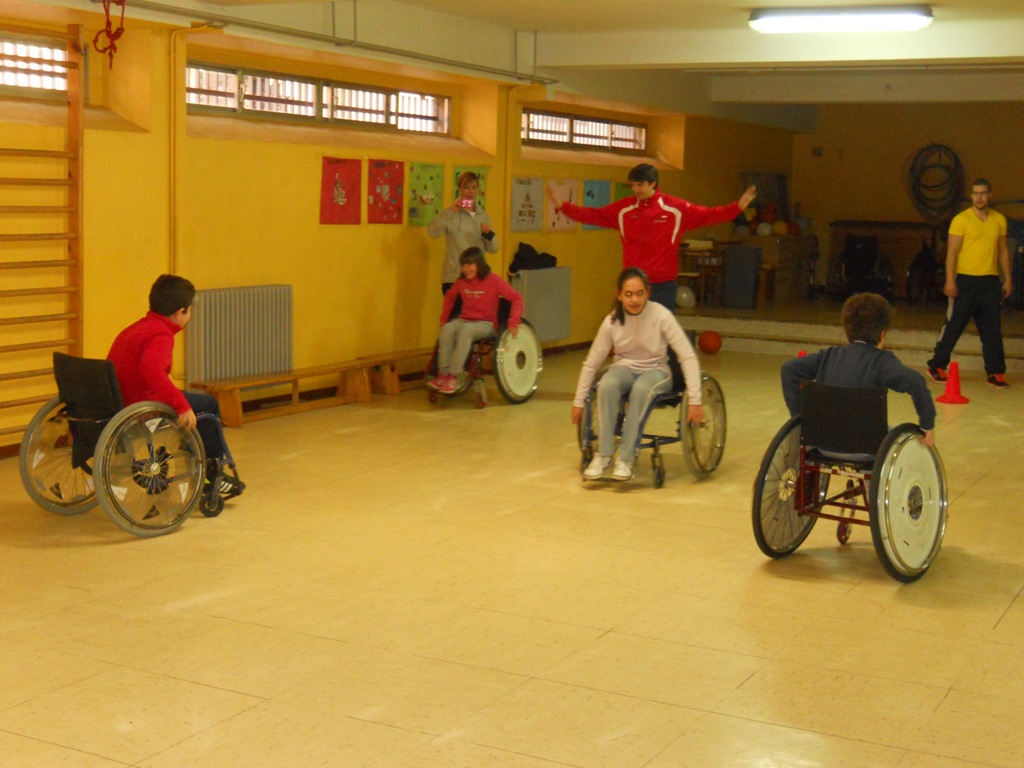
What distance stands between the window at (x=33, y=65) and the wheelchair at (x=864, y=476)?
4.11 m

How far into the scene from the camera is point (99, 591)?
4.14 metres

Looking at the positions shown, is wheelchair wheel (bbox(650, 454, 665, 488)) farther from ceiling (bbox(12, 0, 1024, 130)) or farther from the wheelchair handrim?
ceiling (bbox(12, 0, 1024, 130))

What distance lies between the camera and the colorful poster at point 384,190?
8.45 meters

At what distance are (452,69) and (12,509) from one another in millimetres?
4619

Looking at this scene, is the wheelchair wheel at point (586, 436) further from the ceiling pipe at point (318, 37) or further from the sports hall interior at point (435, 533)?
the ceiling pipe at point (318, 37)

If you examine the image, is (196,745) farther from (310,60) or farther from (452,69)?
(452,69)

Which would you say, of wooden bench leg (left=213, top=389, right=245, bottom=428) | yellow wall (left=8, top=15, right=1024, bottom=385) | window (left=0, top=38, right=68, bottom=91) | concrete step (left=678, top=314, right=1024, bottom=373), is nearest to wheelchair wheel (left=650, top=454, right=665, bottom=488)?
wooden bench leg (left=213, top=389, right=245, bottom=428)

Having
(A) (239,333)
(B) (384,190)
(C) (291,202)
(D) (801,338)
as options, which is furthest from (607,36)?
(D) (801,338)

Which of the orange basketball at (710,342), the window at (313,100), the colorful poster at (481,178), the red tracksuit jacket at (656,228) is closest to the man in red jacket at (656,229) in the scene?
the red tracksuit jacket at (656,228)

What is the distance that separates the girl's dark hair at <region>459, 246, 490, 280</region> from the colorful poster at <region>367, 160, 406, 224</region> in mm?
1066

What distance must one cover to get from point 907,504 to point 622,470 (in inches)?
65.1

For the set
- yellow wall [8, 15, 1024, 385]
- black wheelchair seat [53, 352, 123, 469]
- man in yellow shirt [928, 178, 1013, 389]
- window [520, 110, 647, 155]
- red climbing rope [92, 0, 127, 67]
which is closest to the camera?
black wheelchair seat [53, 352, 123, 469]

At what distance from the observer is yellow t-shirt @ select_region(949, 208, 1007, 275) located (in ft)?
28.8

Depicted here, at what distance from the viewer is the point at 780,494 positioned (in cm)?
Result: 447
